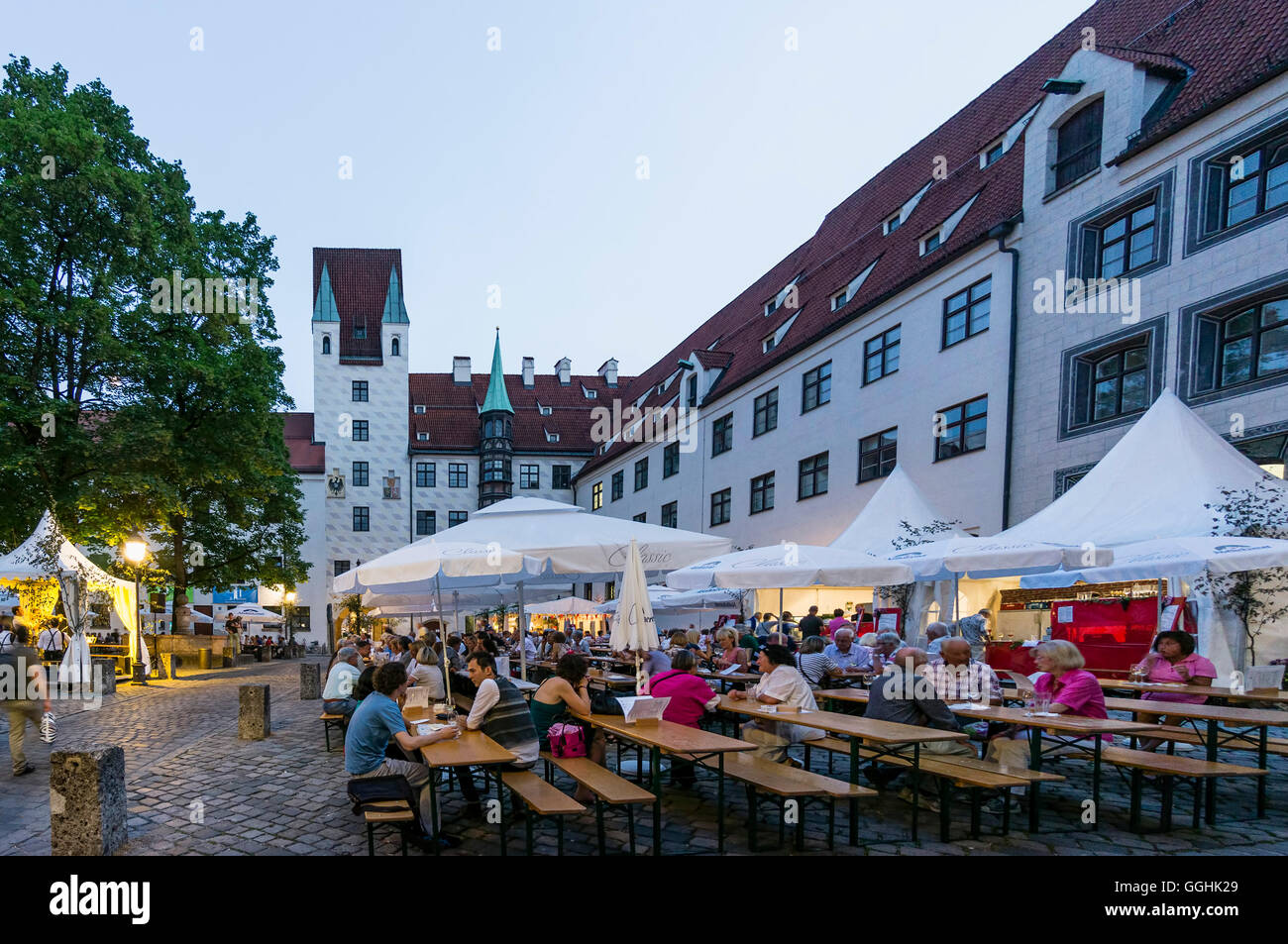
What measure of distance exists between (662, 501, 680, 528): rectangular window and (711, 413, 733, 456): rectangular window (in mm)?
4420

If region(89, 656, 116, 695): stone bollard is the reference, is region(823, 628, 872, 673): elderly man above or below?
above

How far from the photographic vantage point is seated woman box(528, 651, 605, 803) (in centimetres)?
721

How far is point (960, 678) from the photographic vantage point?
762 cm

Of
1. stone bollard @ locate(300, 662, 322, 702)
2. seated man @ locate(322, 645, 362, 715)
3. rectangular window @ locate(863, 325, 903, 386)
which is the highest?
rectangular window @ locate(863, 325, 903, 386)

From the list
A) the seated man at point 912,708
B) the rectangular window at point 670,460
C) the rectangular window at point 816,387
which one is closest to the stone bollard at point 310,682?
the seated man at point 912,708

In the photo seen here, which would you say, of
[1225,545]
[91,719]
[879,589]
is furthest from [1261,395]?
[91,719]

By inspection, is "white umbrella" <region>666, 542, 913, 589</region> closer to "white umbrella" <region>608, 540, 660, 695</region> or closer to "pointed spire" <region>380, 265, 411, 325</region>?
"white umbrella" <region>608, 540, 660, 695</region>

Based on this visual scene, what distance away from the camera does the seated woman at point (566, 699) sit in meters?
7.21

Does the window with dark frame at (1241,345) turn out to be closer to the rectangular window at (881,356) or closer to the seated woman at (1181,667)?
the seated woman at (1181,667)

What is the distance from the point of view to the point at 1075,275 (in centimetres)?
1786

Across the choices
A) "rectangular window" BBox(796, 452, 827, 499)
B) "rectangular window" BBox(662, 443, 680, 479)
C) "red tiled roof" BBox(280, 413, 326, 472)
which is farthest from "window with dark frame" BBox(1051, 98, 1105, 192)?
"red tiled roof" BBox(280, 413, 326, 472)

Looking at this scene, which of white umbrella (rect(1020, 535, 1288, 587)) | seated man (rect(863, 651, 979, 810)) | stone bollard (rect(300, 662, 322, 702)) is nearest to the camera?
seated man (rect(863, 651, 979, 810))

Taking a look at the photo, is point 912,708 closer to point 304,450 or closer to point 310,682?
point 310,682
